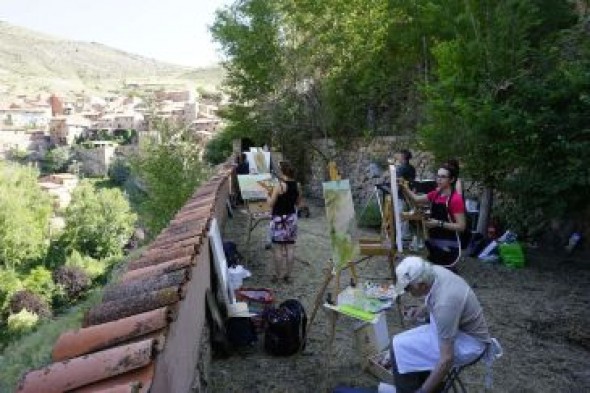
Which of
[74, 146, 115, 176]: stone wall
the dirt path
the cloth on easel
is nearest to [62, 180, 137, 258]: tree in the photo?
[74, 146, 115, 176]: stone wall

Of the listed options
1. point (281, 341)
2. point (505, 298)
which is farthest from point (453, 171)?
point (281, 341)

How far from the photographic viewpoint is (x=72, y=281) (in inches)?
1245

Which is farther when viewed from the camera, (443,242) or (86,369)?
(443,242)

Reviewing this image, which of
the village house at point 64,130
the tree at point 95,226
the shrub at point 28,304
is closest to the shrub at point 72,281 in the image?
the shrub at point 28,304

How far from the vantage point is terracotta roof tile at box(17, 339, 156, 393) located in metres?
1.97

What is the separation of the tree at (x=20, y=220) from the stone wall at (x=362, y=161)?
24332mm

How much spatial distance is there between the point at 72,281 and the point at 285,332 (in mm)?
30103

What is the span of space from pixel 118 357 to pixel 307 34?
15227mm

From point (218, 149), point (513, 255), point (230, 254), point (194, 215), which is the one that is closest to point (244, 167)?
point (230, 254)

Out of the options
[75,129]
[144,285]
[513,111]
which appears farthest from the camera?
[75,129]

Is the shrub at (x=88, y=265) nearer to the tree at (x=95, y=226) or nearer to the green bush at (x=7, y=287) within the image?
the tree at (x=95, y=226)

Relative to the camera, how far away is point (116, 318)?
2.65 m

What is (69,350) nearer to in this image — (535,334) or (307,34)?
(535,334)

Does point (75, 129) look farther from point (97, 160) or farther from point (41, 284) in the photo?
point (41, 284)
